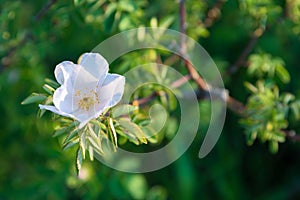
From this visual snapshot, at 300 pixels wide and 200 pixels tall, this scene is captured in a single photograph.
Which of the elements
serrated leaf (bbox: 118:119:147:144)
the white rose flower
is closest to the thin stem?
the white rose flower

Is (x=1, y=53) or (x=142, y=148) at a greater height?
(x=1, y=53)

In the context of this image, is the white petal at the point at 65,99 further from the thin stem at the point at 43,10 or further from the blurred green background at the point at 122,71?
the thin stem at the point at 43,10

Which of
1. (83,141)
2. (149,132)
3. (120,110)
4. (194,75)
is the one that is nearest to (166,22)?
(194,75)

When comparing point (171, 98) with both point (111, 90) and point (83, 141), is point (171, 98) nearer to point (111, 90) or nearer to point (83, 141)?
point (111, 90)

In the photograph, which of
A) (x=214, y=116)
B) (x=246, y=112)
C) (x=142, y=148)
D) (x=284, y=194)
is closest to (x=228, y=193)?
(x=284, y=194)

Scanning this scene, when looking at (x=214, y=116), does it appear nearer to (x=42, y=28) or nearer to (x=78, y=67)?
(x=42, y=28)

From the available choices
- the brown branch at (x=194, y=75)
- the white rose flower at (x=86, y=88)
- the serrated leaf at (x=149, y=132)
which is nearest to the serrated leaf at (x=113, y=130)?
the white rose flower at (x=86, y=88)

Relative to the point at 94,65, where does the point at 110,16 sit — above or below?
below
